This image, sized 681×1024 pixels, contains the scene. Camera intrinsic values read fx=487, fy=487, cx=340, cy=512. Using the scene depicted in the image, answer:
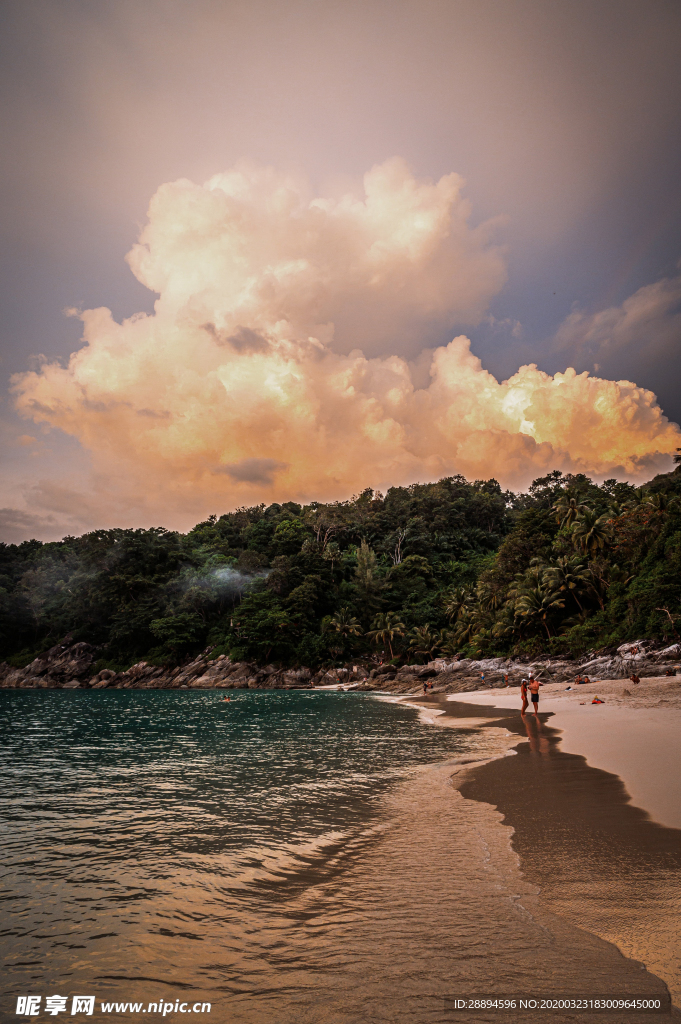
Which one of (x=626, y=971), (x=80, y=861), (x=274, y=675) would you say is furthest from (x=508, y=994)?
(x=274, y=675)

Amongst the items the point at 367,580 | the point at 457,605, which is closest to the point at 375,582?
the point at 367,580

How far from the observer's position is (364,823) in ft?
28.3

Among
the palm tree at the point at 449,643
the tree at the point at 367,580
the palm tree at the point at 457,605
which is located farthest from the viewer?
the tree at the point at 367,580

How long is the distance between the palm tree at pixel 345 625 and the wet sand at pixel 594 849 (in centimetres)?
6025

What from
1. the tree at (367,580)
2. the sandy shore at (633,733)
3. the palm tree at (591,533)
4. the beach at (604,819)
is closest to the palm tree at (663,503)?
the palm tree at (591,533)

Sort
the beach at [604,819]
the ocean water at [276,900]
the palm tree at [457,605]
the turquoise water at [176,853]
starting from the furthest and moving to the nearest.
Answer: the palm tree at [457,605]
the turquoise water at [176,853]
the beach at [604,819]
the ocean water at [276,900]

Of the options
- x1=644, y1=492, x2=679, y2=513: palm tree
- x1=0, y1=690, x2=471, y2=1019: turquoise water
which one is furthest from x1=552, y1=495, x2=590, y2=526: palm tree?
x1=0, y1=690, x2=471, y2=1019: turquoise water

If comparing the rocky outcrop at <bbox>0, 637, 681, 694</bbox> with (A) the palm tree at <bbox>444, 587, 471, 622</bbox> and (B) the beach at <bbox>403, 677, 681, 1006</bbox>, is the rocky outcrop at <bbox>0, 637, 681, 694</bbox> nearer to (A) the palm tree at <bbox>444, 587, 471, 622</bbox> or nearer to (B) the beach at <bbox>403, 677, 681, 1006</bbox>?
(A) the palm tree at <bbox>444, 587, 471, 622</bbox>

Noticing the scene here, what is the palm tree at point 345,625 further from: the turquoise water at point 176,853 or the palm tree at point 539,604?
the turquoise water at point 176,853

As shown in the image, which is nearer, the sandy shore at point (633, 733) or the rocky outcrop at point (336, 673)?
the sandy shore at point (633, 733)

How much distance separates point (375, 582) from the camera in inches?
3187

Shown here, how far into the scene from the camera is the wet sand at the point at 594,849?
4379mm

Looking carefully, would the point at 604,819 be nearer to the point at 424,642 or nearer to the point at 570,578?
the point at 570,578

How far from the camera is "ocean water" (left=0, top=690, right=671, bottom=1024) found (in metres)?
3.98
